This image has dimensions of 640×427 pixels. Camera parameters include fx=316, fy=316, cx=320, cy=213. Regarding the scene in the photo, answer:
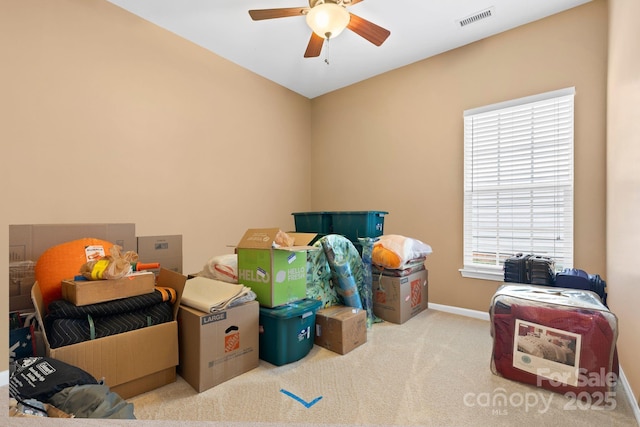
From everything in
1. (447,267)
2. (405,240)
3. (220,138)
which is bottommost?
(447,267)

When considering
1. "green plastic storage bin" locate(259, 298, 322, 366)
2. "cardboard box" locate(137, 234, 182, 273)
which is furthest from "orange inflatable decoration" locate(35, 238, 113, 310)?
"green plastic storage bin" locate(259, 298, 322, 366)

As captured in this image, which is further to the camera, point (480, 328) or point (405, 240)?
point (405, 240)

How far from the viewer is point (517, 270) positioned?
2467 mm

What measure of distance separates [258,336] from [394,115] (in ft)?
9.67

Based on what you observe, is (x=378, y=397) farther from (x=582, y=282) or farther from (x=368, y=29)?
(x=368, y=29)

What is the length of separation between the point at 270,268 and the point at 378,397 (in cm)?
104

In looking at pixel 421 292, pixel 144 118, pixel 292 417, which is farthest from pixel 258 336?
pixel 144 118

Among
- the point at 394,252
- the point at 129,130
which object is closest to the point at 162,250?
the point at 129,130

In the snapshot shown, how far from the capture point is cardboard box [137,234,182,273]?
271 cm

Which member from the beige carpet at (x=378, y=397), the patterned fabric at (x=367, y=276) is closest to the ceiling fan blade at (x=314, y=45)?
the patterned fabric at (x=367, y=276)

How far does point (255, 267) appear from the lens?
2.31 metres

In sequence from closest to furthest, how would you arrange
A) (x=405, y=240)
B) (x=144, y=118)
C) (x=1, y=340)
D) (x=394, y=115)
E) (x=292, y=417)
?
(x=1, y=340), (x=292, y=417), (x=144, y=118), (x=405, y=240), (x=394, y=115)

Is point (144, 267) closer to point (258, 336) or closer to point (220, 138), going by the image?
point (258, 336)

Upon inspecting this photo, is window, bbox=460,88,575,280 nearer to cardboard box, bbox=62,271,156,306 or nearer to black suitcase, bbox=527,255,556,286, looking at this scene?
black suitcase, bbox=527,255,556,286
